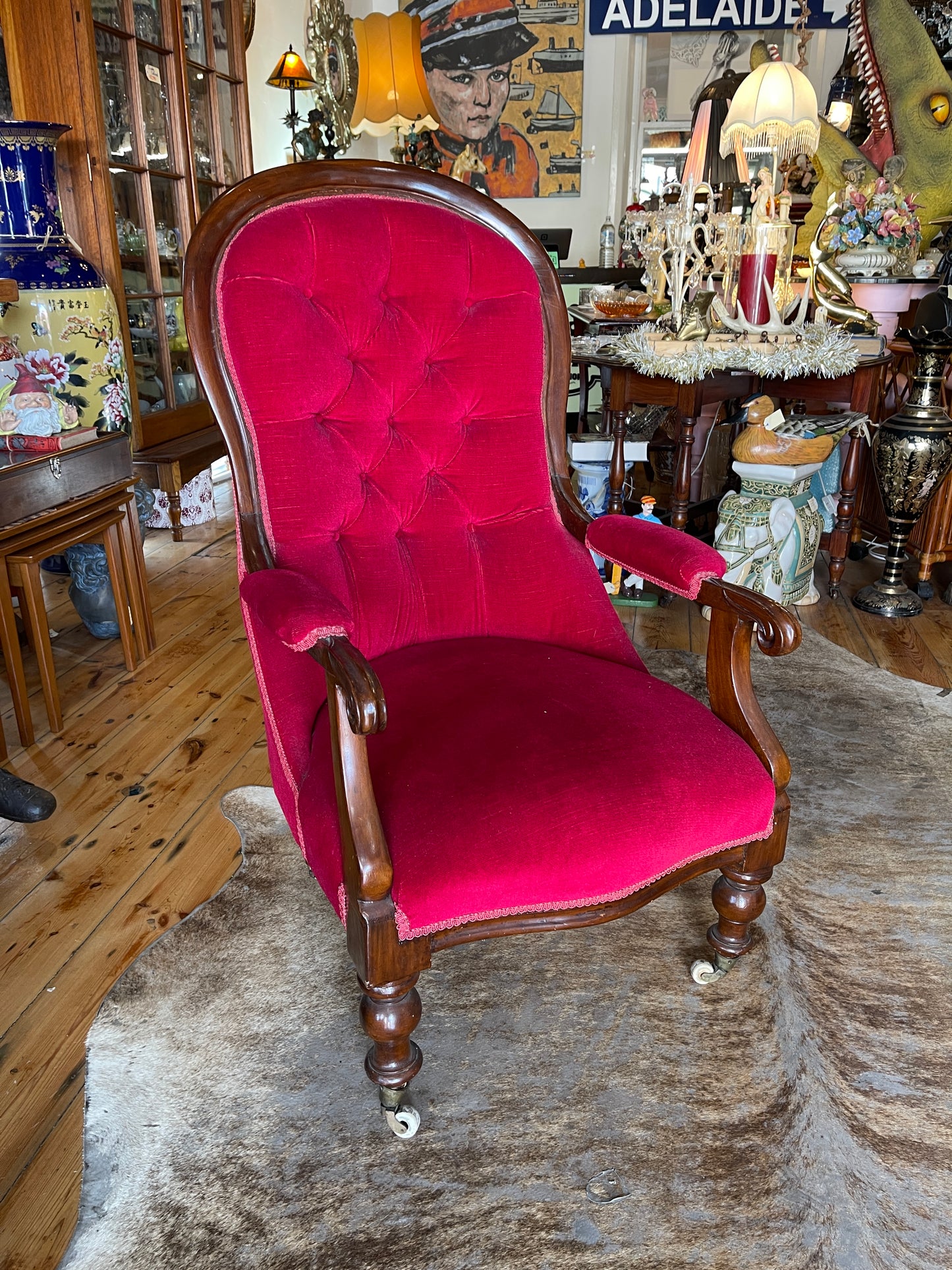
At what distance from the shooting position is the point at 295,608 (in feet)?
3.59


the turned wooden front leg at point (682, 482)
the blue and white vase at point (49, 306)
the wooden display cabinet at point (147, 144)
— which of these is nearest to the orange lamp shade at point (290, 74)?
the wooden display cabinet at point (147, 144)

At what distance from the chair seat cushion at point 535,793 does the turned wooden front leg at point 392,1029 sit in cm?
9

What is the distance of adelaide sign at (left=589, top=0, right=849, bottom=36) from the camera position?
599 centimetres

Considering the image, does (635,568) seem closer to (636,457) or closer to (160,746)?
(160,746)

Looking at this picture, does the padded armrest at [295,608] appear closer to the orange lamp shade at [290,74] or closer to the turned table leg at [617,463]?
the turned table leg at [617,463]

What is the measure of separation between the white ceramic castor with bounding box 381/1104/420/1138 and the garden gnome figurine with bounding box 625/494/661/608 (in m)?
2.00

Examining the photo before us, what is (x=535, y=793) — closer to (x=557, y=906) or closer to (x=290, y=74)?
(x=557, y=906)

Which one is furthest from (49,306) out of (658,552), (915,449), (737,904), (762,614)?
(915,449)

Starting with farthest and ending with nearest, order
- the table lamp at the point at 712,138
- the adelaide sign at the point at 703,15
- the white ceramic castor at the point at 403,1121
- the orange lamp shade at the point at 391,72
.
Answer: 1. the adelaide sign at the point at 703,15
2. the table lamp at the point at 712,138
3. the orange lamp shade at the point at 391,72
4. the white ceramic castor at the point at 403,1121

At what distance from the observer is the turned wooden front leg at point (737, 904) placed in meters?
1.31

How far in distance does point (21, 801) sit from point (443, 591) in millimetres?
912

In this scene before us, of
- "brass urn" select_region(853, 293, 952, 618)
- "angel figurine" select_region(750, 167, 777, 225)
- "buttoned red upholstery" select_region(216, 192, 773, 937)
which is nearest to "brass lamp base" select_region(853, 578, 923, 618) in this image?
"brass urn" select_region(853, 293, 952, 618)

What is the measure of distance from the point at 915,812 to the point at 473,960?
965 mm

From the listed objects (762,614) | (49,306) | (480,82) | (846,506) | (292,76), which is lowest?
(846,506)
